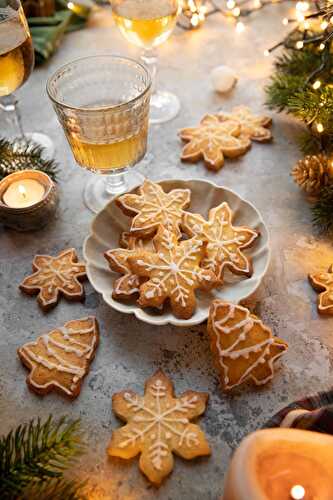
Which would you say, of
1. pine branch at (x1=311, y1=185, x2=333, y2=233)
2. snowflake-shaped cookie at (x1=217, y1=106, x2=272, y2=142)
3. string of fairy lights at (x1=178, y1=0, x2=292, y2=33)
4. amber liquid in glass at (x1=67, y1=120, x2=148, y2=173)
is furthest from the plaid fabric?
string of fairy lights at (x1=178, y1=0, x2=292, y2=33)

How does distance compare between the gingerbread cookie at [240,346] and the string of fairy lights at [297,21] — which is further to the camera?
the string of fairy lights at [297,21]

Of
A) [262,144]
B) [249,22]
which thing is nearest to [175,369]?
[262,144]

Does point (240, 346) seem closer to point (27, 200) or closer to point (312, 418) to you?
point (312, 418)

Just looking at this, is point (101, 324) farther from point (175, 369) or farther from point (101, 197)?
point (101, 197)

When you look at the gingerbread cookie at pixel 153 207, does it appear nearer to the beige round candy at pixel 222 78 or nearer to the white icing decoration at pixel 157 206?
the white icing decoration at pixel 157 206

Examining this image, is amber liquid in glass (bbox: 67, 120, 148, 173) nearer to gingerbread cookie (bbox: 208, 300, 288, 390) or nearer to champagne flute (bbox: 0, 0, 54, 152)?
champagne flute (bbox: 0, 0, 54, 152)

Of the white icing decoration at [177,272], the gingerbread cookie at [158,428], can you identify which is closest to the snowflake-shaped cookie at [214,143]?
the white icing decoration at [177,272]
